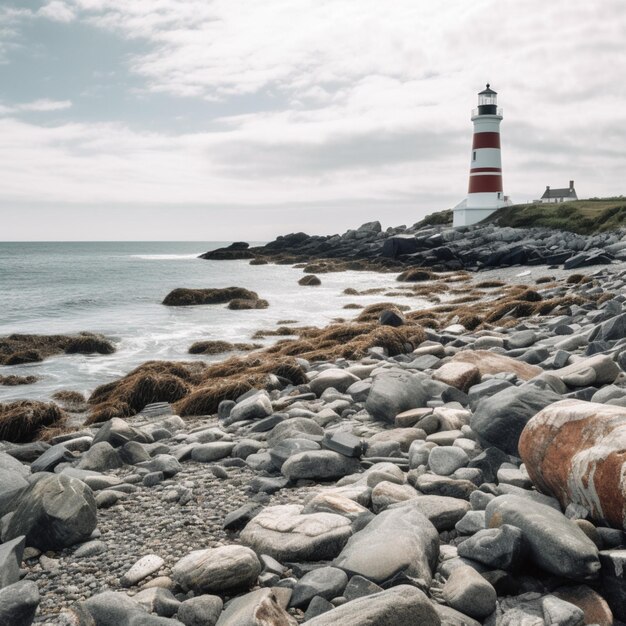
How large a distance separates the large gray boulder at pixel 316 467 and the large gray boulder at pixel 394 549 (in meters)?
1.21

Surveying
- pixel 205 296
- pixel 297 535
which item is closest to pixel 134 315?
pixel 205 296

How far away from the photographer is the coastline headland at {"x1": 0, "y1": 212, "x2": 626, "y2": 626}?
272 cm

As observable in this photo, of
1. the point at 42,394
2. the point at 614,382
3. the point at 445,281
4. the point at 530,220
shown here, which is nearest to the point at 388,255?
the point at 530,220

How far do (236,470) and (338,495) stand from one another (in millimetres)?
1343

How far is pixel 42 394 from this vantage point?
35.4 ft

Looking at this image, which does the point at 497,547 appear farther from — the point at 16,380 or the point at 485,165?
the point at 485,165

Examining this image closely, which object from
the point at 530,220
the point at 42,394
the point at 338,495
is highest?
the point at 530,220

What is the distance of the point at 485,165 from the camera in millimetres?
48000

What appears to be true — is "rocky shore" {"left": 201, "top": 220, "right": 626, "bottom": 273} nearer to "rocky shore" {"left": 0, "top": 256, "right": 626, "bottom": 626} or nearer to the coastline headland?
the coastline headland

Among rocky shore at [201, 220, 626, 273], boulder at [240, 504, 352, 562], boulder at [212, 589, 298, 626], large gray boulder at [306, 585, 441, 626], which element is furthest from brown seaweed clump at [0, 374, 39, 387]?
rocky shore at [201, 220, 626, 273]

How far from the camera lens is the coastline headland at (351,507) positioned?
8.92 ft

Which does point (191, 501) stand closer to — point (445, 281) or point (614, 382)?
point (614, 382)

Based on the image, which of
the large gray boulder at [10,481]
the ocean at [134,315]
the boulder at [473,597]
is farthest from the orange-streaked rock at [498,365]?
the ocean at [134,315]

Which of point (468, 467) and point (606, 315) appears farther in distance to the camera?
point (606, 315)
